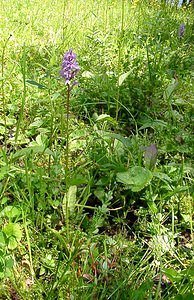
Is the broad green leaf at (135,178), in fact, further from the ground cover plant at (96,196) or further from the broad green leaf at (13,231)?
the broad green leaf at (13,231)

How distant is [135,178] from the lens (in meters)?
1.27

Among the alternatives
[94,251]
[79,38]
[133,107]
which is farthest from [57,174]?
[79,38]

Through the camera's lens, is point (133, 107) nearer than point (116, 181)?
No

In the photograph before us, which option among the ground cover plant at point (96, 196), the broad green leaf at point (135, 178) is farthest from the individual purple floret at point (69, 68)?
the broad green leaf at point (135, 178)

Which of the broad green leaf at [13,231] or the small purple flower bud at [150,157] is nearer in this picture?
the broad green leaf at [13,231]

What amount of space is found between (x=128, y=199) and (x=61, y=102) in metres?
0.74

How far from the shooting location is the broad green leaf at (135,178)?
4.08 ft

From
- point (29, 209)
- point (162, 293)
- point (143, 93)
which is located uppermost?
point (143, 93)

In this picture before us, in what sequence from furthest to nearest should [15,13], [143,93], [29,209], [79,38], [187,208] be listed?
[15,13]
[79,38]
[143,93]
[187,208]
[29,209]

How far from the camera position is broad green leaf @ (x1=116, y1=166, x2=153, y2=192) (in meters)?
1.24

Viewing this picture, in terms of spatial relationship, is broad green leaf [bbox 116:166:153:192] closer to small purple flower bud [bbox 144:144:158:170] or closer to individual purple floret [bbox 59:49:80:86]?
small purple flower bud [bbox 144:144:158:170]

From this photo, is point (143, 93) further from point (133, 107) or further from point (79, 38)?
point (79, 38)

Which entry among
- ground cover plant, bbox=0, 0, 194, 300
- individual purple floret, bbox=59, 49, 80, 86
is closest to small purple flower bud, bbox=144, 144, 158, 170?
ground cover plant, bbox=0, 0, 194, 300

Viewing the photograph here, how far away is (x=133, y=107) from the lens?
77.0 inches
